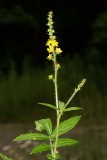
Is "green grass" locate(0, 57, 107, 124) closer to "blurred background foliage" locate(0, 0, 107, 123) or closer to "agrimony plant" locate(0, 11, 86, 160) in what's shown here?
"blurred background foliage" locate(0, 0, 107, 123)

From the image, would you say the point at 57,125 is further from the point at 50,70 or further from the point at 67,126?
the point at 50,70

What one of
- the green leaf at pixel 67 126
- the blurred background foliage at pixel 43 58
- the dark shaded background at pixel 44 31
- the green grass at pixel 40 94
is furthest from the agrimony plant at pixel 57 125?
the dark shaded background at pixel 44 31

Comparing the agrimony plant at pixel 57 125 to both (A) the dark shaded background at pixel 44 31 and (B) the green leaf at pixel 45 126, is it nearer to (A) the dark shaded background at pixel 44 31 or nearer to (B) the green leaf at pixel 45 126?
(B) the green leaf at pixel 45 126

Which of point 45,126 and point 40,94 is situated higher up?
point 40,94

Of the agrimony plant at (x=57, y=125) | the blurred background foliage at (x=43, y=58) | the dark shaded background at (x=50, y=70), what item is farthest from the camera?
the blurred background foliage at (x=43, y=58)

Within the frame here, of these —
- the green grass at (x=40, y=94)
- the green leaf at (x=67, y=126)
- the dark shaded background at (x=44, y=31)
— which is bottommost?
the green leaf at (x=67, y=126)

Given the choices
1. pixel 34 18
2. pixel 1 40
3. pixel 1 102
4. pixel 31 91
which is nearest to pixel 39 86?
pixel 31 91

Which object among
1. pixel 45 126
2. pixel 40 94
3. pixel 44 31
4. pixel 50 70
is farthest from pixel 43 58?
pixel 45 126

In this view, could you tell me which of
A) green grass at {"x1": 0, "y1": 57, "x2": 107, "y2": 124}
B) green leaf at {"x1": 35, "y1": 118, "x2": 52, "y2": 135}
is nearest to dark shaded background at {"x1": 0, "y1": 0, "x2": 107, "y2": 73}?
green grass at {"x1": 0, "y1": 57, "x2": 107, "y2": 124}

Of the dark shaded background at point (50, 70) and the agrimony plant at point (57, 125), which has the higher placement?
the dark shaded background at point (50, 70)

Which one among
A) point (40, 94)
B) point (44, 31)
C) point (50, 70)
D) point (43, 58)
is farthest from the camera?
point (44, 31)

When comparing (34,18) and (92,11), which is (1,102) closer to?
(34,18)
